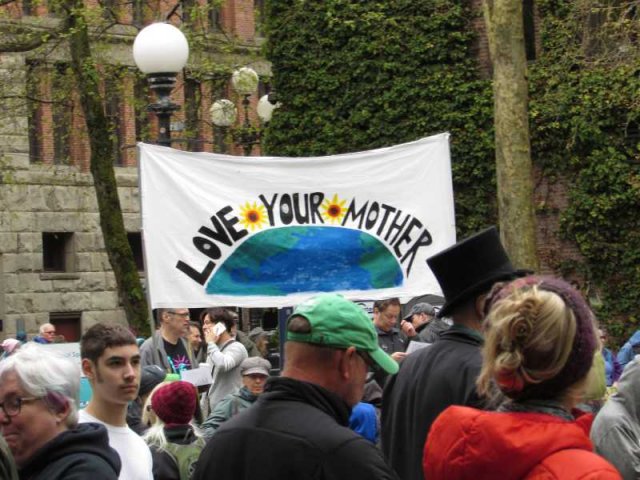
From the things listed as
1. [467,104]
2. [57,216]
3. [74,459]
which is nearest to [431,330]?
[74,459]

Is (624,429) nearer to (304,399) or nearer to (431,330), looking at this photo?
(304,399)

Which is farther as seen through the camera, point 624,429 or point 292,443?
point 624,429

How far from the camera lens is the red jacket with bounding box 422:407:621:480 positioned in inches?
124

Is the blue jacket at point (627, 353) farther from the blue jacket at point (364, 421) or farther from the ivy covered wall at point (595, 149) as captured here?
the blue jacket at point (364, 421)

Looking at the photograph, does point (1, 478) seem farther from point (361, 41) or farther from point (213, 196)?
point (361, 41)

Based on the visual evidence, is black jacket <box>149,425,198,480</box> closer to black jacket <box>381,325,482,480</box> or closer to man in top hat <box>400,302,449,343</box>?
black jacket <box>381,325,482,480</box>

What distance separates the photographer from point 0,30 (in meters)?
23.6

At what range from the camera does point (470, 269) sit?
5465mm

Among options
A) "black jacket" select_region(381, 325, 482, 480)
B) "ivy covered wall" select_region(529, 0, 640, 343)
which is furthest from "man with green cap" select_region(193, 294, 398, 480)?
"ivy covered wall" select_region(529, 0, 640, 343)

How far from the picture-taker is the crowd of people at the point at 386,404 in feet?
10.7

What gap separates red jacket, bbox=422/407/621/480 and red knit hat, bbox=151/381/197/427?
3904mm

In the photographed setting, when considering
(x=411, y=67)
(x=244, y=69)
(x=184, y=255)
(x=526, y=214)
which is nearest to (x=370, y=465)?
(x=184, y=255)

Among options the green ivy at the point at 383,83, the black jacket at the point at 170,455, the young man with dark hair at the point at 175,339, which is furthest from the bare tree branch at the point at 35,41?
the black jacket at the point at 170,455

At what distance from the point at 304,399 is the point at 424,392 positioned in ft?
4.67
